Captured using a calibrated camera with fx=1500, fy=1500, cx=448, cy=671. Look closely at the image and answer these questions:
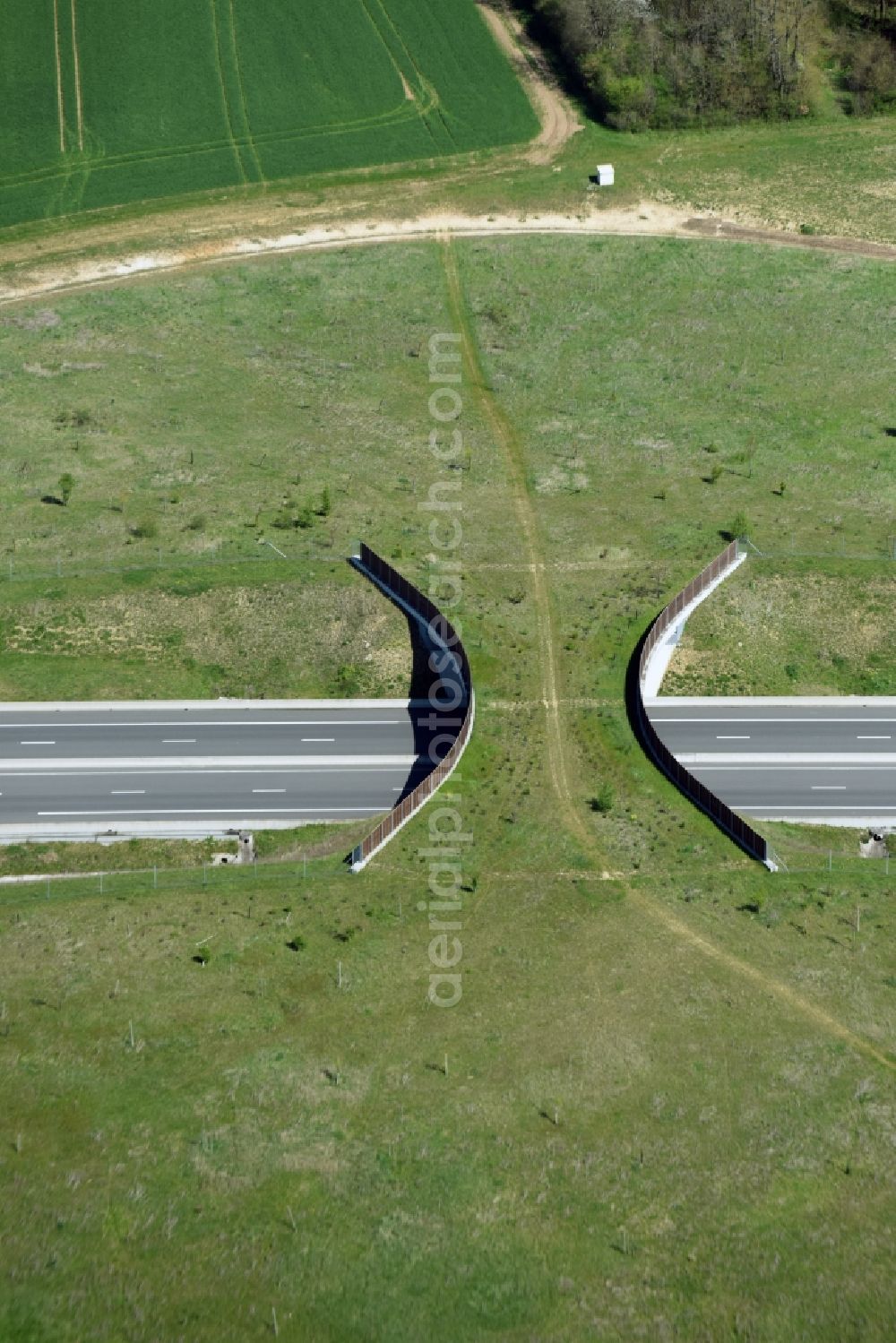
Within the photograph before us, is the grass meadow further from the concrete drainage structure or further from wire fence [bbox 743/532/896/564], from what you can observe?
the concrete drainage structure

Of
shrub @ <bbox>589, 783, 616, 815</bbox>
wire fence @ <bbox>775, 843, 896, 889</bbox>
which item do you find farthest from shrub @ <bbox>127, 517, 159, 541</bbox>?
wire fence @ <bbox>775, 843, 896, 889</bbox>

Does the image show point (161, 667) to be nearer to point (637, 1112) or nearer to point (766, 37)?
point (637, 1112)

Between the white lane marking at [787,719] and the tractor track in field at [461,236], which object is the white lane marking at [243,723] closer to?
the white lane marking at [787,719]

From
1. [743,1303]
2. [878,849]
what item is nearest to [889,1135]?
[743,1303]

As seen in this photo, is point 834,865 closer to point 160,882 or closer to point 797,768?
point 797,768

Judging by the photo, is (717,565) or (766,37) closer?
(717,565)

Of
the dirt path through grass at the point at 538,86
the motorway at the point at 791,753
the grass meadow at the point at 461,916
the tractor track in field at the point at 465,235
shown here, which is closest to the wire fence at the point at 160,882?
the grass meadow at the point at 461,916
